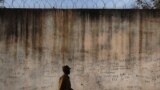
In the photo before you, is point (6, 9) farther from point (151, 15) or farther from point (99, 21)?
point (151, 15)

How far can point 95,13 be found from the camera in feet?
37.4

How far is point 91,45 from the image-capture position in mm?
11328

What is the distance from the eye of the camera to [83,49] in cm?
1134

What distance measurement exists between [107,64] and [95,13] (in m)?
1.20

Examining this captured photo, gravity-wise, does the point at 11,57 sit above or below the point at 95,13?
below

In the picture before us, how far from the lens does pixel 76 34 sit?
37.4 ft

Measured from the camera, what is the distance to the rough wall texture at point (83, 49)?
36.8ft

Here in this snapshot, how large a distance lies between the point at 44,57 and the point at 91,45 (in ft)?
3.63

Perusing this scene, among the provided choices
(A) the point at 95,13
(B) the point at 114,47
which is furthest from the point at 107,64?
(A) the point at 95,13

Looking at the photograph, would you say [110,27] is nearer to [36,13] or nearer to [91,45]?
[91,45]

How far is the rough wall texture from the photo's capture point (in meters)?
11.2

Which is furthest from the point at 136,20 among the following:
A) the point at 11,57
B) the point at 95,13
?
the point at 11,57

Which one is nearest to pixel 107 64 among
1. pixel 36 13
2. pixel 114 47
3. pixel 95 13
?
pixel 114 47

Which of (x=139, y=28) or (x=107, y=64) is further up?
(x=139, y=28)
